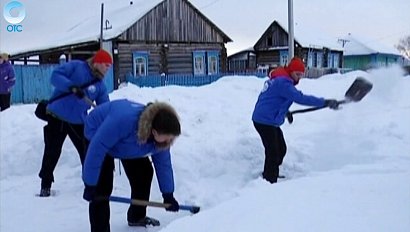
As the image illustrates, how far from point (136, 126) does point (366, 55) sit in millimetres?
44283

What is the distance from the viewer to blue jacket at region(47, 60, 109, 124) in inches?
184

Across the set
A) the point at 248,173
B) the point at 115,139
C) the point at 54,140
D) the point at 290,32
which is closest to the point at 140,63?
the point at 290,32

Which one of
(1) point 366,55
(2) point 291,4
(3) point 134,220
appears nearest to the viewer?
(3) point 134,220

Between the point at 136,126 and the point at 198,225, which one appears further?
the point at 136,126

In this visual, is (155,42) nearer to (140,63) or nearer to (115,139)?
(140,63)

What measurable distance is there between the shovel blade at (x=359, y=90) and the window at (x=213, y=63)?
1853 centimetres

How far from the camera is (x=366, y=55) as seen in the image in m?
44.7

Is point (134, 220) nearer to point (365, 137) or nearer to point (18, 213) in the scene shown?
point (18, 213)

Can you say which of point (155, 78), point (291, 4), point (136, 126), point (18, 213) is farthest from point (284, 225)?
point (155, 78)

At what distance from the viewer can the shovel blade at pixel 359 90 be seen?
20.8 ft

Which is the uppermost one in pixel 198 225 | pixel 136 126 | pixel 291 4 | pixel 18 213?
pixel 291 4

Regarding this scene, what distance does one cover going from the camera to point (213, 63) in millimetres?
25297

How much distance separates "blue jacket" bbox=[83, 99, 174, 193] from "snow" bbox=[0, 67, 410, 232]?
0.54 m

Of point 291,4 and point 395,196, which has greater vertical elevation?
point 291,4
